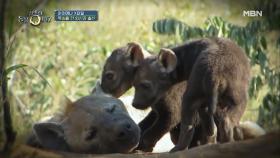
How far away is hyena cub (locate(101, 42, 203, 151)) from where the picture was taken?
355 centimetres

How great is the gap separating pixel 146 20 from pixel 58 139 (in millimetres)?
725

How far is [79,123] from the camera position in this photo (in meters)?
3.37

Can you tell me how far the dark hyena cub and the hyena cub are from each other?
129 millimetres

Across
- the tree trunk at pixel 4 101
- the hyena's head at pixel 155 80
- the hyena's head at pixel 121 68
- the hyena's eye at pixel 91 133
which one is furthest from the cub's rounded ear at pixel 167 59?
the tree trunk at pixel 4 101

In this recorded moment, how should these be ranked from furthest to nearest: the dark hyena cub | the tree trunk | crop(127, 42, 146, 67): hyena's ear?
crop(127, 42, 146, 67): hyena's ear
the tree trunk
the dark hyena cub

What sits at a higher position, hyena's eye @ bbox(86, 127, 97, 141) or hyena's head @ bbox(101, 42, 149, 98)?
hyena's head @ bbox(101, 42, 149, 98)

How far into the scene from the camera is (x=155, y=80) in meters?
3.51

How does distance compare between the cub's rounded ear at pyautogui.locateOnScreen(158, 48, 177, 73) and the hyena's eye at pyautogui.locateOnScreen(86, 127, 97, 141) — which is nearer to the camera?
the hyena's eye at pyautogui.locateOnScreen(86, 127, 97, 141)

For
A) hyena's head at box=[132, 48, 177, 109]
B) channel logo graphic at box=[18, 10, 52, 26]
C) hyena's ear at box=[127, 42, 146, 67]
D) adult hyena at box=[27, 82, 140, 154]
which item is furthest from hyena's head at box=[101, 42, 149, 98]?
channel logo graphic at box=[18, 10, 52, 26]

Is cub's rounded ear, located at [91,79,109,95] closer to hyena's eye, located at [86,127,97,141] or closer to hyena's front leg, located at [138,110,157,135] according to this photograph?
hyena's front leg, located at [138,110,157,135]

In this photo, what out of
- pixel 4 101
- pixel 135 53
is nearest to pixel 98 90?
pixel 135 53

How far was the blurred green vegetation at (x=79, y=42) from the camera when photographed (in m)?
3.55

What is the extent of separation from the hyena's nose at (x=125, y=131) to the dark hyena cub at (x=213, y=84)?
23 centimetres

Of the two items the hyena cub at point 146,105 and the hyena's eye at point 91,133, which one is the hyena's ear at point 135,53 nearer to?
the hyena cub at point 146,105
